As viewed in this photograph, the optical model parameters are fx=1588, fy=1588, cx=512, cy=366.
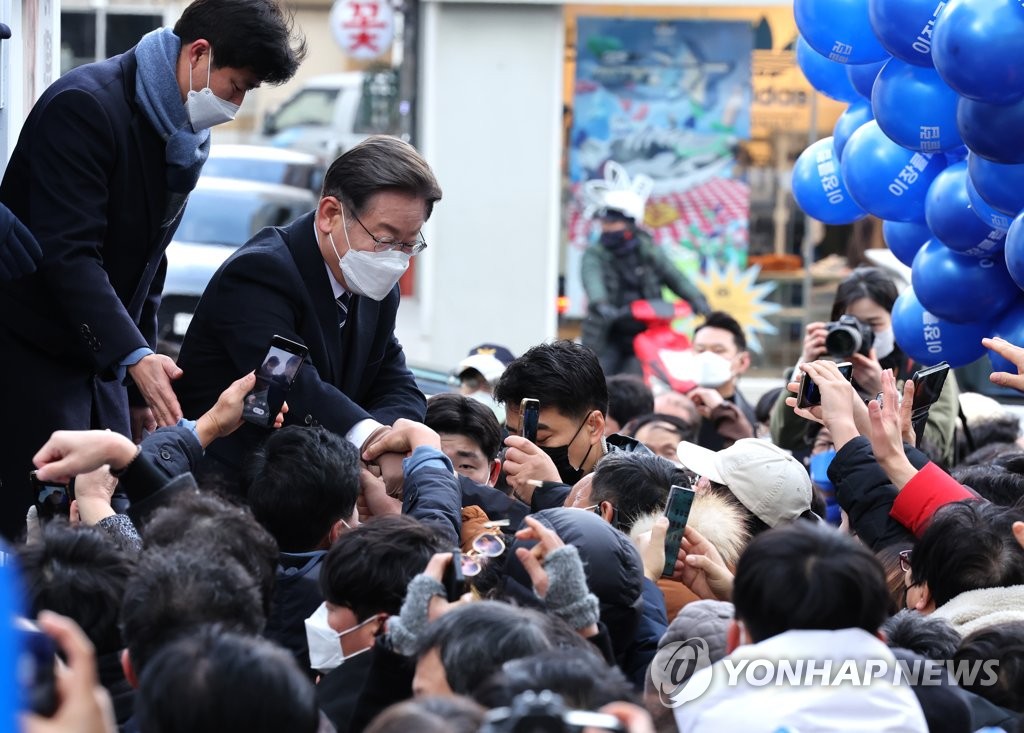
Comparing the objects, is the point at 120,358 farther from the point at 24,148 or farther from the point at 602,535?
the point at 602,535

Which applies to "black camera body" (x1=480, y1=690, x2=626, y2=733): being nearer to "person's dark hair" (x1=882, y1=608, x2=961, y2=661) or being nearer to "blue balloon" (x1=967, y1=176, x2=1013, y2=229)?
"person's dark hair" (x1=882, y1=608, x2=961, y2=661)

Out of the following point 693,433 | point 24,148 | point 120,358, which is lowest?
point 693,433

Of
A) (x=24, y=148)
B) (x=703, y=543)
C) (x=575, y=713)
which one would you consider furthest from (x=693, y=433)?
(x=575, y=713)

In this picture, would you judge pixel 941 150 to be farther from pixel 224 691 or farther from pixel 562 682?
pixel 224 691

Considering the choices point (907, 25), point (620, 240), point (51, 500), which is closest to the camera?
point (51, 500)

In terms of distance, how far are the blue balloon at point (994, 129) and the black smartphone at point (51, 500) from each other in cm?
260

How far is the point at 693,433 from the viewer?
19.6 feet

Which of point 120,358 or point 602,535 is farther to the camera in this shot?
point 120,358

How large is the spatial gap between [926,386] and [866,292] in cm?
196

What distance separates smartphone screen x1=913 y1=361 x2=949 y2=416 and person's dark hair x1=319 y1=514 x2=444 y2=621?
1.82m

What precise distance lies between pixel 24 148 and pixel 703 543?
186 centimetres

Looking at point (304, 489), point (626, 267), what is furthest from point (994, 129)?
point (626, 267)

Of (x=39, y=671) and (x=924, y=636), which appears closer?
(x=39, y=671)

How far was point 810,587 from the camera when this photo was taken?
2.39m
